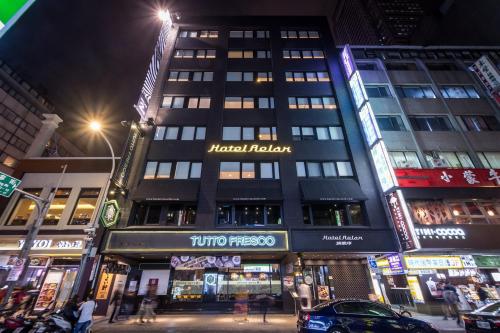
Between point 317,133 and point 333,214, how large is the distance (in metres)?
7.75

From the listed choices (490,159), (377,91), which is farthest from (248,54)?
(490,159)

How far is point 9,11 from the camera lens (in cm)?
302

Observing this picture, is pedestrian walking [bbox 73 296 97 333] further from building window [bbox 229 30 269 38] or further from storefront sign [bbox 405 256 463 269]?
building window [bbox 229 30 269 38]

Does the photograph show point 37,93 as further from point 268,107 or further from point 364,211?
point 364,211

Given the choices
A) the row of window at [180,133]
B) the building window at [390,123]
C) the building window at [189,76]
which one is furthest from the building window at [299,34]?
the row of window at [180,133]

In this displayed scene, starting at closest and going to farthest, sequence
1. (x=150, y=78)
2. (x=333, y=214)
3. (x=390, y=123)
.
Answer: (x=333, y=214)
(x=150, y=78)
(x=390, y=123)

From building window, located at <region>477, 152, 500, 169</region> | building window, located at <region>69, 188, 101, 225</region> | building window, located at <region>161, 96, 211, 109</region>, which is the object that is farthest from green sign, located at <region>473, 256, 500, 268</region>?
building window, located at <region>69, 188, 101, 225</region>

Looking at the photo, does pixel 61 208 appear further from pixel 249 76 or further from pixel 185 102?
pixel 249 76

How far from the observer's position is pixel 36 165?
19.9 m

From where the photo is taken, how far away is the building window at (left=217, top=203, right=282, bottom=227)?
16.9 metres

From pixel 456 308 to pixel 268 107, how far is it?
64.9 feet

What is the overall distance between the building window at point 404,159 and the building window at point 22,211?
1196 inches

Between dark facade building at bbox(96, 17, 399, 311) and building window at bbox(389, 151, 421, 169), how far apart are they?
2360mm

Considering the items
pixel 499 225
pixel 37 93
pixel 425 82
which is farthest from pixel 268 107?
pixel 37 93
